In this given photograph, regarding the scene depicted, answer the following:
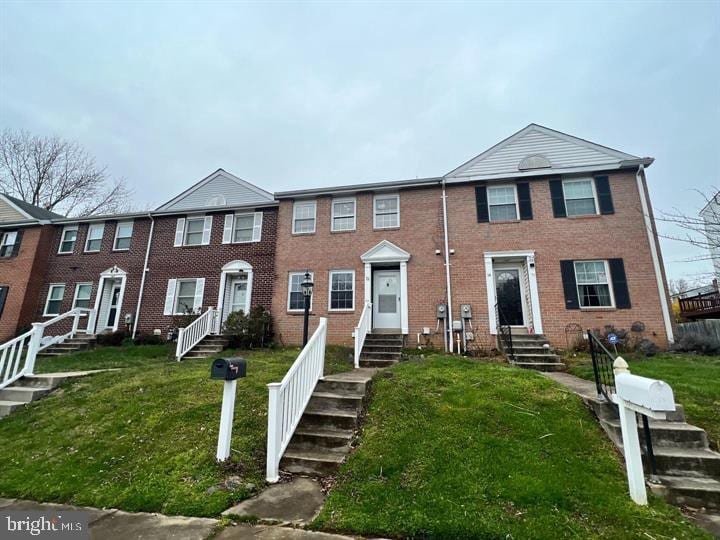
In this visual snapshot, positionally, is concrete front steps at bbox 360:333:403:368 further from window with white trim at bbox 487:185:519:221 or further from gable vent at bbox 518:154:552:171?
gable vent at bbox 518:154:552:171

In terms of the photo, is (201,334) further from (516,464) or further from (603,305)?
(603,305)

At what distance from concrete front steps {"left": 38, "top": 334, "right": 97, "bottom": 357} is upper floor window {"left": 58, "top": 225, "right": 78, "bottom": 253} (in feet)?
15.2

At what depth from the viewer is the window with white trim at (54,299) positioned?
13969mm

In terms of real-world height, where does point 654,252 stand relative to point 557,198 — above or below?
below

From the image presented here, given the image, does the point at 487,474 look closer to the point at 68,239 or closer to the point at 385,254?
the point at 385,254

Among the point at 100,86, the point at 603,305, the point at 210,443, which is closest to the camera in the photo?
the point at 210,443

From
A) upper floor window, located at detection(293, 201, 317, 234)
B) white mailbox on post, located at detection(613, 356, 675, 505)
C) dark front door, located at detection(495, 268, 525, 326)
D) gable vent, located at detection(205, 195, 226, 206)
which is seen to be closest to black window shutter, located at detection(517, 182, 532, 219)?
dark front door, located at detection(495, 268, 525, 326)

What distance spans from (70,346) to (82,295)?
2.82m

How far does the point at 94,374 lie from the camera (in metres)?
7.36

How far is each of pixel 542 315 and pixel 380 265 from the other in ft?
17.3

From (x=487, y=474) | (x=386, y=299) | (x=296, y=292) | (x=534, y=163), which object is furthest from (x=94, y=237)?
(x=534, y=163)

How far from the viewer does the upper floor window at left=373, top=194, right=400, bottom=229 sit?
1164cm

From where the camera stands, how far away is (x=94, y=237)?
14.6 meters

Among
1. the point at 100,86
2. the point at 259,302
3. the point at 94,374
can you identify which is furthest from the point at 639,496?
the point at 100,86
